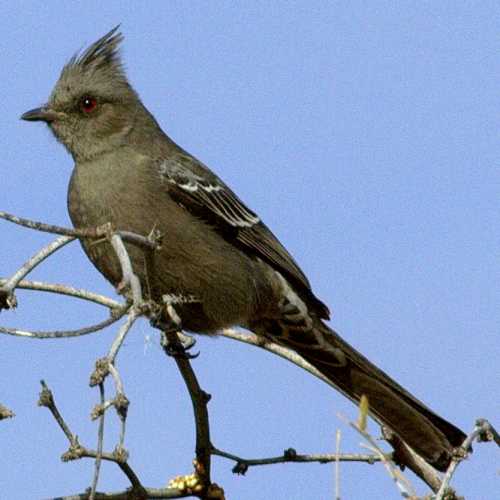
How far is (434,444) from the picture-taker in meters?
6.99

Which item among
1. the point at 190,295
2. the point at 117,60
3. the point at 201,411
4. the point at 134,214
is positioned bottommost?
the point at 201,411

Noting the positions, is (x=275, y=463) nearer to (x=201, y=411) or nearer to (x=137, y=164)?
(x=201, y=411)

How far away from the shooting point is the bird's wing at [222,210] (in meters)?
8.04

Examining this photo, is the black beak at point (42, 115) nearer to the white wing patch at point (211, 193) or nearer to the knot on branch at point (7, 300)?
the white wing patch at point (211, 193)

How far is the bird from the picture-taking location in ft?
24.7

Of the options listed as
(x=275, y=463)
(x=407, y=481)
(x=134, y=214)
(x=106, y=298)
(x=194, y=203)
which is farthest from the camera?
(x=194, y=203)

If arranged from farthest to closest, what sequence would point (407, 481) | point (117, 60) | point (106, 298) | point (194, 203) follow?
point (117, 60) < point (194, 203) < point (106, 298) < point (407, 481)

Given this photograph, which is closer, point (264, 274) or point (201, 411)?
point (201, 411)

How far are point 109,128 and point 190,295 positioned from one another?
1.70 metres

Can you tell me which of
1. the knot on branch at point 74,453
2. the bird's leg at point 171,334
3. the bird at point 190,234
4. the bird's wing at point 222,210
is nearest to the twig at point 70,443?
the knot on branch at point 74,453

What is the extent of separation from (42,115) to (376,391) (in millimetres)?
3379

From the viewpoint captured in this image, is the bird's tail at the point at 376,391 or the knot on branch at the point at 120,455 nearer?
the knot on branch at the point at 120,455

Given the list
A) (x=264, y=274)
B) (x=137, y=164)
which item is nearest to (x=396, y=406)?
(x=264, y=274)

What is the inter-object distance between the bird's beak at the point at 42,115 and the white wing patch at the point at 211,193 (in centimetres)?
109
